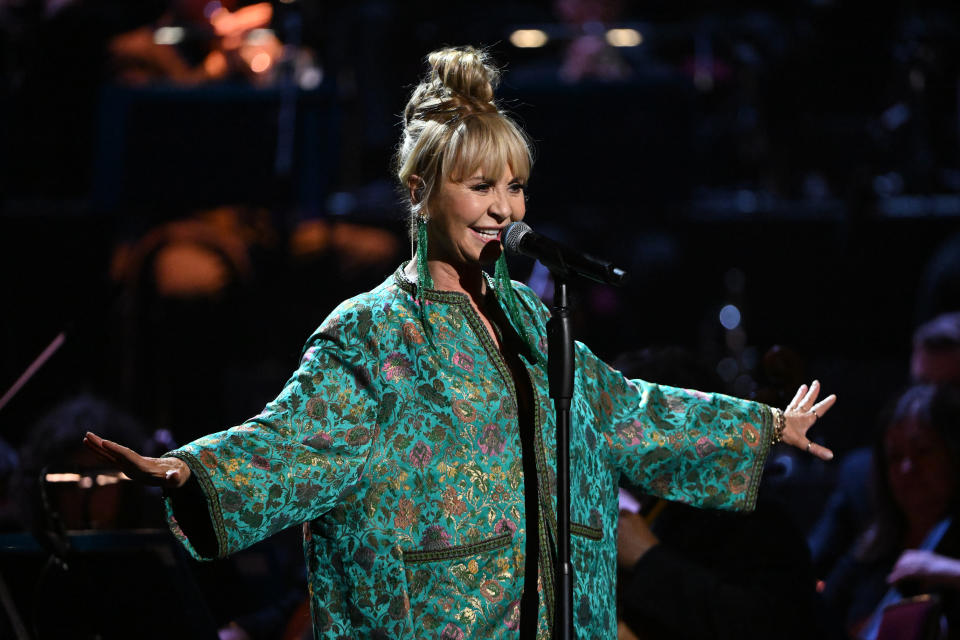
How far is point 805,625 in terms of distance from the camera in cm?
280

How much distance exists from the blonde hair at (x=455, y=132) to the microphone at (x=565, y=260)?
8.3 inches

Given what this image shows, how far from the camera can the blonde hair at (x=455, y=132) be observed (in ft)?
7.27

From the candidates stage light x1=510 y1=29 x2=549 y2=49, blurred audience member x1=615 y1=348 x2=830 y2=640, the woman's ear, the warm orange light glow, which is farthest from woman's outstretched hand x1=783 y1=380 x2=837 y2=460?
stage light x1=510 y1=29 x2=549 y2=49

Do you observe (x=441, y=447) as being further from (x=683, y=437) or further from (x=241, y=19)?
(x=241, y=19)

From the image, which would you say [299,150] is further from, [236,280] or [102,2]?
[102,2]

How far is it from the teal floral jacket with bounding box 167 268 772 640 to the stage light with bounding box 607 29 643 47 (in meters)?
5.06

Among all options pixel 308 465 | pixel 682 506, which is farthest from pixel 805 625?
pixel 308 465

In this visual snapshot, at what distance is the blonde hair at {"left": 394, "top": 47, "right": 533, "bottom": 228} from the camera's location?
7.27 feet

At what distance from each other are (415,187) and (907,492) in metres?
2.35

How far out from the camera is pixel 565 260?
2021mm

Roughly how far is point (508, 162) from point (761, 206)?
16.1 feet

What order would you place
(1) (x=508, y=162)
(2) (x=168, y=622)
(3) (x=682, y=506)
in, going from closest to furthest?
Answer: (1) (x=508, y=162), (2) (x=168, y=622), (3) (x=682, y=506)

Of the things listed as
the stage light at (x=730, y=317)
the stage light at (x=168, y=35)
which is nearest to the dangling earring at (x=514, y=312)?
the stage light at (x=730, y=317)

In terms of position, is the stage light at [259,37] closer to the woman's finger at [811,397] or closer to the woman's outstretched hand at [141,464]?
the woman's finger at [811,397]
